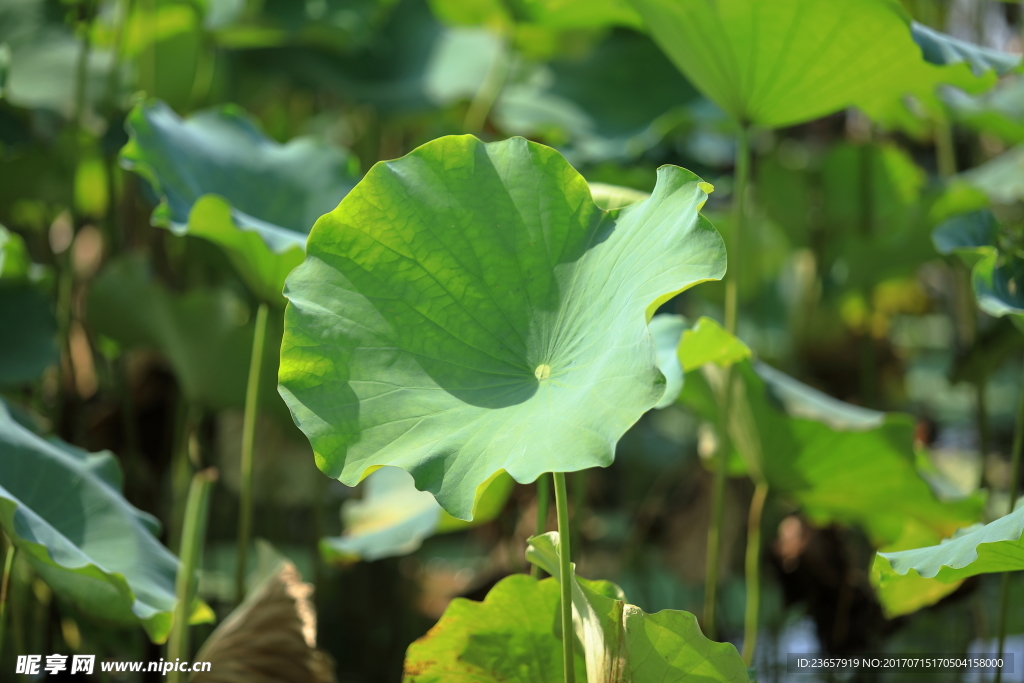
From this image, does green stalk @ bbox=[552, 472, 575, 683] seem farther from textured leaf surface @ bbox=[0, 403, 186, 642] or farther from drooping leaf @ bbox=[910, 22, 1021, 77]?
drooping leaf @ bbox=[910, 22, 1021, 77]

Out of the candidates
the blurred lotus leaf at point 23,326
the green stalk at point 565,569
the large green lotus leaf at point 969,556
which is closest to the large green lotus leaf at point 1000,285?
the large green lotus leaf at point 969,556

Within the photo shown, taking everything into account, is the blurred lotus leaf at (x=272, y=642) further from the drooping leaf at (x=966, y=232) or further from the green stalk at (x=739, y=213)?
the drooping leaf at (x=966, y=232)

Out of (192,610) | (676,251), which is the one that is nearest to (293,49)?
(192,610)

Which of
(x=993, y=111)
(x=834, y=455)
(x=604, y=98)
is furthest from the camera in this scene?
(x=604, y=98)

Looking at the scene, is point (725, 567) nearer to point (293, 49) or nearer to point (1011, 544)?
point (1011, 544)

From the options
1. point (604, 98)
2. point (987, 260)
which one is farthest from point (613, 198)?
point (604, 98)

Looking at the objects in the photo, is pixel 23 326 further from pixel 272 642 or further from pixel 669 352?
pixel 669 352

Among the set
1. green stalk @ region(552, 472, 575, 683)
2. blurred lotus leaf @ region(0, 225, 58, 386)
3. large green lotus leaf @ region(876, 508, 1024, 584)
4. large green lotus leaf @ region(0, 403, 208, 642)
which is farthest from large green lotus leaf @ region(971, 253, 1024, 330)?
blurred lotus leaf @ region(0, 225, 58, 386)
